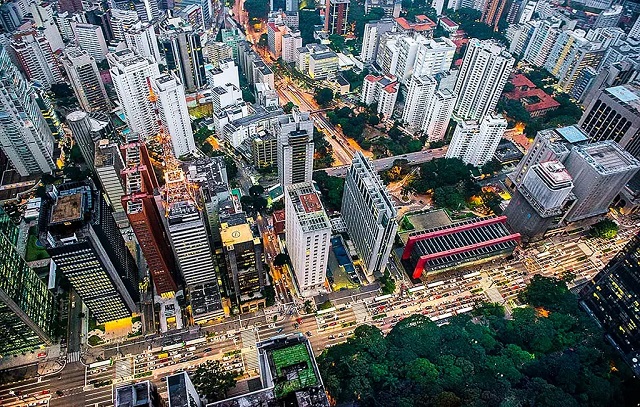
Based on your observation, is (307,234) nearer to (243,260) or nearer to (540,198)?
(243,260)

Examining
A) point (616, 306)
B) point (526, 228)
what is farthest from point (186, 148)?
point (616, 306)

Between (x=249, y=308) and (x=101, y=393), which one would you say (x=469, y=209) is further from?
(x=101, y=393)

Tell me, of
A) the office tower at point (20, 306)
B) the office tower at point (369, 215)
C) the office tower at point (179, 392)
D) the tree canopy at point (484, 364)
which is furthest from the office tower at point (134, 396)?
the office tower at point (369, 215)

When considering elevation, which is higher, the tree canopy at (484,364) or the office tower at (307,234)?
the office tower at (307,234)

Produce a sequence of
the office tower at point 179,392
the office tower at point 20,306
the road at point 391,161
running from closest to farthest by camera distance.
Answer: the office tower at point 179,392
the office tower at point 20,306
the road at point 391,161

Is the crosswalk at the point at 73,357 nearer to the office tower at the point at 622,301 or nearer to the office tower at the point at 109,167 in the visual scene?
the office tower at the point at 109,167

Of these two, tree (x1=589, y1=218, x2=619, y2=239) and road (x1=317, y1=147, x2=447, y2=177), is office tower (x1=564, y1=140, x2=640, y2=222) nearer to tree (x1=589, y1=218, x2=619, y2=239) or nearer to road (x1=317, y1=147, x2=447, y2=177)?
tree (x1=589, y1=218, x2=619, y2=239)

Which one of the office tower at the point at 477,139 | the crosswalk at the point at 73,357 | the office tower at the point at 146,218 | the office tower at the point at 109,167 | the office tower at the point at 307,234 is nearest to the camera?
the office tower at the point at 146,218

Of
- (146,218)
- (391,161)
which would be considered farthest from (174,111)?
(391,161)
